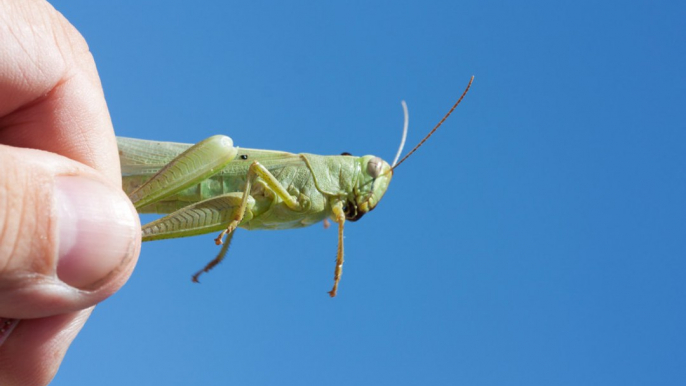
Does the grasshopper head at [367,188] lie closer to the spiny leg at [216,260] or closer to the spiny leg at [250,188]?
the spiny leg at [250,188]

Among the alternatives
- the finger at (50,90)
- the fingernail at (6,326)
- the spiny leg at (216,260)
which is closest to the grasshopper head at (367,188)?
the spiny leg at (216,260)

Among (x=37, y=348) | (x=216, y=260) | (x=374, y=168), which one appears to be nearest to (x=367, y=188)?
(x=374, y=168)

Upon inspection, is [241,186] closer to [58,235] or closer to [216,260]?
[216,260]

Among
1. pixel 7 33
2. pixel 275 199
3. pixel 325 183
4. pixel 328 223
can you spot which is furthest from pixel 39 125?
pixel 328 223

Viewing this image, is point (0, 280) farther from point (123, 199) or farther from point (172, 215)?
point (172, 215)

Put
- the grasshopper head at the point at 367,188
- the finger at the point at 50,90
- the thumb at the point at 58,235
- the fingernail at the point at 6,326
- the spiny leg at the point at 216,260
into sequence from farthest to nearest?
the spiny leg at the point at 216,260
the grasshopper head at the point at 367,188
the fingernail at the point at 6,326
the finger at the point at 50,90
the thumb at the point at 58,235

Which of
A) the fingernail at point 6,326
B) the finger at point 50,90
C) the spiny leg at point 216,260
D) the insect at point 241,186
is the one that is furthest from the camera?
the spiny leg at point 216,260

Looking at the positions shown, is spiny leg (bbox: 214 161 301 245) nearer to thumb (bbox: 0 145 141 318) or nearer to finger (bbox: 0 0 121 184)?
finger (bbox: 0 0 121 184)
